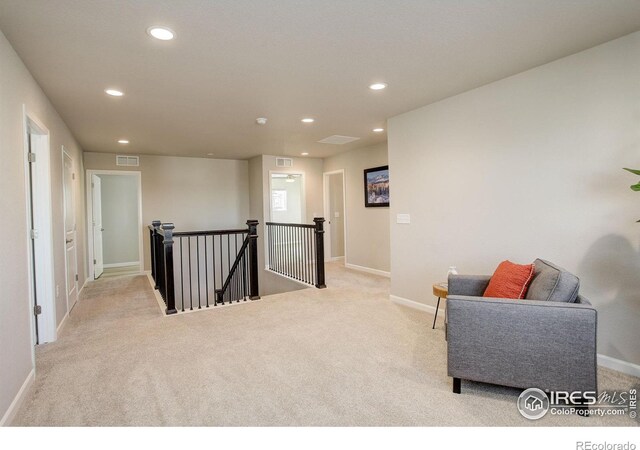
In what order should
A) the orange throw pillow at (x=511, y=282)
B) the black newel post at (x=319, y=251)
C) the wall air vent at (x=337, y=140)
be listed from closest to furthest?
the orange throw pillow at (x=511, y=282) → the black newel post at (x=319, y=251) → the wall air vent at (x=337, y=140)

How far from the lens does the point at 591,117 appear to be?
2.56 meters

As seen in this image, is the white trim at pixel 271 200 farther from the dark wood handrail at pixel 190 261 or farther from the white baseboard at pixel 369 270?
the white baseboard at pixel 369 270

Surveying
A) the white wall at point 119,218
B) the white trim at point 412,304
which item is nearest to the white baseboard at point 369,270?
the white trim at point 412,304

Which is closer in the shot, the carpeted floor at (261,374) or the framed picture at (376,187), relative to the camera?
the carpeted floor at (261,374)

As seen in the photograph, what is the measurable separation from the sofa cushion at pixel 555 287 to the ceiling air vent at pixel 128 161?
22.3 feet

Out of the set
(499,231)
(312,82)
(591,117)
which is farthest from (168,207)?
(591,117)

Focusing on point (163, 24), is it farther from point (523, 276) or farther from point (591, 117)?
point (591, 117)

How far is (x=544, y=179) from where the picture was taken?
284 cm

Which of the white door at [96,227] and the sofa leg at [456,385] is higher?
the white door at [96,227]

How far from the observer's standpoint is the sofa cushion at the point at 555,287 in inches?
79.0

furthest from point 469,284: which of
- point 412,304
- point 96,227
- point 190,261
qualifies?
point 96,227

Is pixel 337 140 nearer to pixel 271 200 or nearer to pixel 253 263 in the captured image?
pixel 271 200

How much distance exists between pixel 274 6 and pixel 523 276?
2.34 meters

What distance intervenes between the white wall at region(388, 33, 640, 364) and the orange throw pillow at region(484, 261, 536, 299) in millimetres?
639
